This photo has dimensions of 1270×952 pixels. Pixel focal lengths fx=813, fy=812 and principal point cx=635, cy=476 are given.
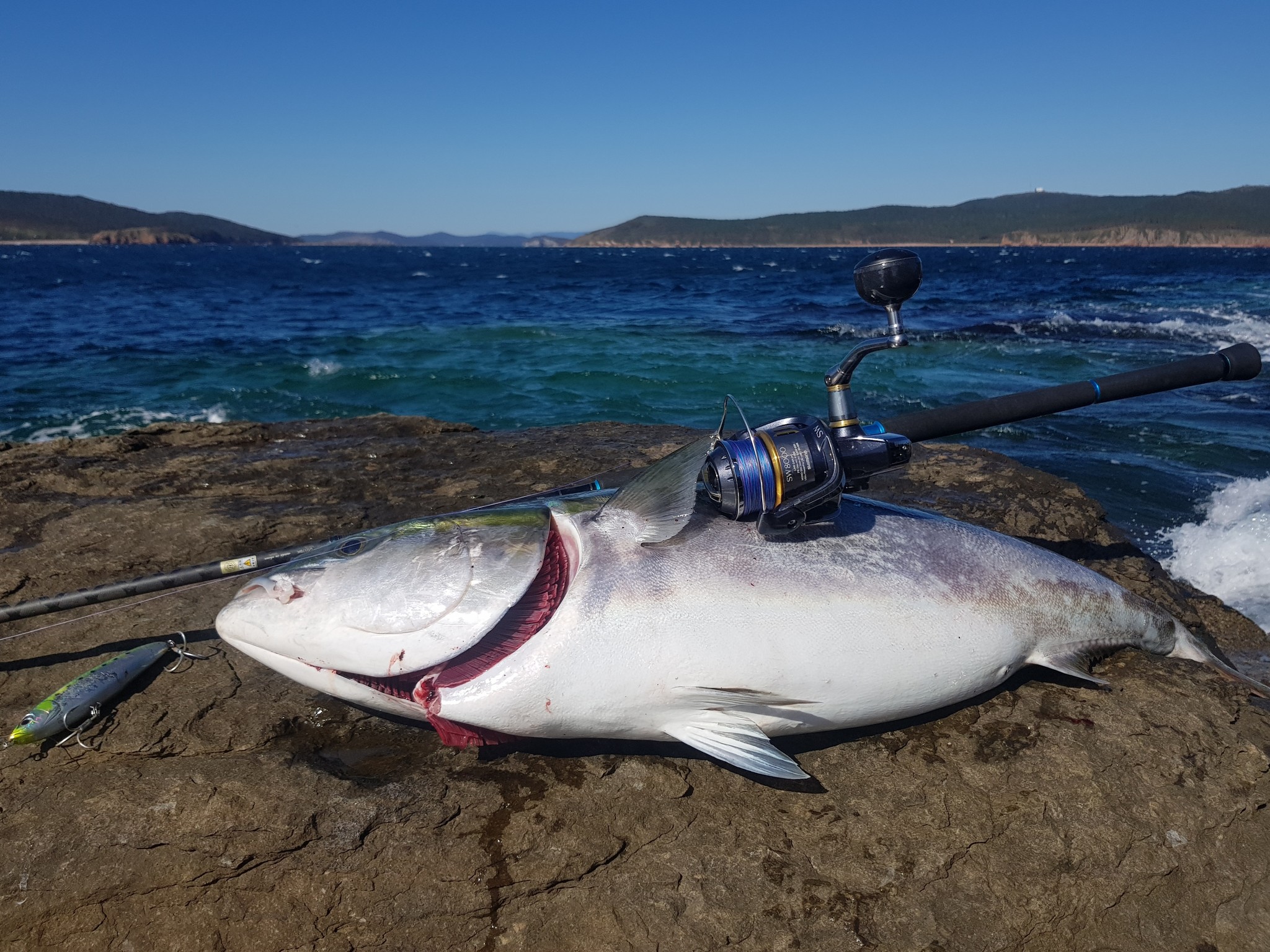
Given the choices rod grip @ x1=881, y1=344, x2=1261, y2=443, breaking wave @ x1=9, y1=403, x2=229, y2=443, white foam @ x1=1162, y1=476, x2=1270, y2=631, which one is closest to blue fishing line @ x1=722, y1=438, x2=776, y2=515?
rod grip @ x1=881, y1=344, x2=1261, y2=443

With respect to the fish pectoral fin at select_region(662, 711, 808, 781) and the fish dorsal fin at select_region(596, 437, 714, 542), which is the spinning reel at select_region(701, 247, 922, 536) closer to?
the fish dorsal fin at select_region(596, 437, 714, 542)

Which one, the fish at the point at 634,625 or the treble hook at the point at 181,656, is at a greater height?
the fish at the point at 634,625

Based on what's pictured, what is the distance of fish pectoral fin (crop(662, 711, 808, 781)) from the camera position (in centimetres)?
252

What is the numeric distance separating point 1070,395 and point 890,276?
1343mm

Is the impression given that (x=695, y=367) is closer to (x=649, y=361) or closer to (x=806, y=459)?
(x=649, y=361)

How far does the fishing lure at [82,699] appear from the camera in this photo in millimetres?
2850

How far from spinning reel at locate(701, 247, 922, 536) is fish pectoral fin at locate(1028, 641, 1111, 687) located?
946mm

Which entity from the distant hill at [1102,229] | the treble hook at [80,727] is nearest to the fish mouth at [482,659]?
the treble hook at [80,727]

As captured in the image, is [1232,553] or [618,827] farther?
[1232,553]

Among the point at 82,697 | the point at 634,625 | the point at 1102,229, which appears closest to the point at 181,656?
the point at 82,697

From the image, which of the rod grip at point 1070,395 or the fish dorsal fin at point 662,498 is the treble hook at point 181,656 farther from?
the rod grip at point 1070,395

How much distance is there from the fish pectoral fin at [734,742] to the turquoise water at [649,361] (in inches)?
189

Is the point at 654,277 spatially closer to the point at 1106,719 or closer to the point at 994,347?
the point at 994,347

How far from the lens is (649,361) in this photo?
15.8 metres
